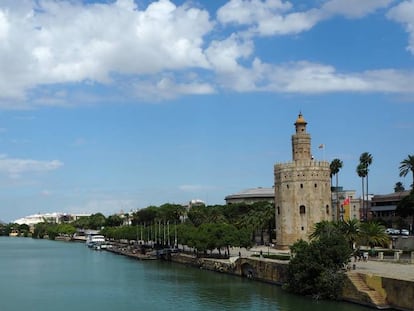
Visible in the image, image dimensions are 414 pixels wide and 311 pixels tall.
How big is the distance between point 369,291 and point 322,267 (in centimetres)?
467

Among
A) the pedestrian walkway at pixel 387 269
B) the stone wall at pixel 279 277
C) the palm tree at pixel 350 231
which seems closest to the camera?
the stone wall at pixel 279 277

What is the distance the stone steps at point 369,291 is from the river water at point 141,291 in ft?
4.12

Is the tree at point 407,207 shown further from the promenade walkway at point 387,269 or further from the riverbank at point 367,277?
the promenade walkway at point 387,269

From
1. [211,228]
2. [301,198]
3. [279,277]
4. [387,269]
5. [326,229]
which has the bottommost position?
[279,277]

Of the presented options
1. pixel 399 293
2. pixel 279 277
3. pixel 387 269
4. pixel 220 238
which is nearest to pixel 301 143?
pixel 220 238

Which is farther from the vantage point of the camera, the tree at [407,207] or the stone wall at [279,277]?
the tree at [407,207]

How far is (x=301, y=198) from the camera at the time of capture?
7112 cm

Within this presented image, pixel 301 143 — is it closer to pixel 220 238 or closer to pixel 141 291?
pixel 220 238

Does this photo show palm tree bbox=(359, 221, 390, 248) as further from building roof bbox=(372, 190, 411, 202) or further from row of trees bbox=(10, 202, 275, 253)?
building roof bbox=(372, 190, 411, 202)

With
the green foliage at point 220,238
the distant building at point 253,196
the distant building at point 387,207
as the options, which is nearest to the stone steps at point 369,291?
the green foliage at point 220,238

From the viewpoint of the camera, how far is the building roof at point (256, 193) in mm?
139500

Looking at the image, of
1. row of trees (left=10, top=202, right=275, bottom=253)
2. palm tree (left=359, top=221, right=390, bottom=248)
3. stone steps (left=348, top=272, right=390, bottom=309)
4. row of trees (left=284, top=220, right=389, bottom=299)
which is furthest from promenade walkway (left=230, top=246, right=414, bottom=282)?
row of trees (left=10, top=202, right=275, bottom=253)

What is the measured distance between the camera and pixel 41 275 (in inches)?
2849

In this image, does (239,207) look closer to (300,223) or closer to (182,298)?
(300,223)
